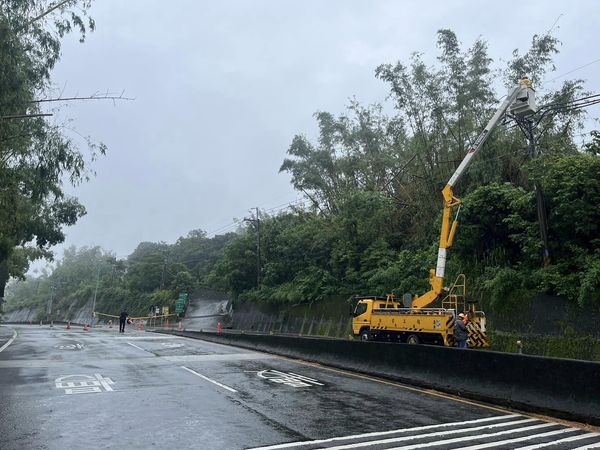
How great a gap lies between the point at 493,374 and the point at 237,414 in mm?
5296

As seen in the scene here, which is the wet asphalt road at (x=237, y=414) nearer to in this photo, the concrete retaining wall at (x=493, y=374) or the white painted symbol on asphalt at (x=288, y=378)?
the white painted symbol on asphalt at (x=288, y=378)

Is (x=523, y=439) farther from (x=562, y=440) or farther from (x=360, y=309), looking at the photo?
(x=360, y=309)

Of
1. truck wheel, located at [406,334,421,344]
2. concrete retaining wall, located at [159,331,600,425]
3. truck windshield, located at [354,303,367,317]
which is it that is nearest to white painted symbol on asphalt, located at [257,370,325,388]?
concrete retaining wall, located at [159,331,600,425]

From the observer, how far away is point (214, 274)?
190 feet

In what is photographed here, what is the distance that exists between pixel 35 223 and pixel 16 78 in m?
21.6

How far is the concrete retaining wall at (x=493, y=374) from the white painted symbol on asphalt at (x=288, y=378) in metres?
2.10

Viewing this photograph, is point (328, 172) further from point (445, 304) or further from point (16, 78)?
point (16, 78)

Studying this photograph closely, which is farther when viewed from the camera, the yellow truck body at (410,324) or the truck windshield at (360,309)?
the truck windshield at (360,309)

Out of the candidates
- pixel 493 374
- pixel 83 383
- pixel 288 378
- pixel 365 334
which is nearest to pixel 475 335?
pixel 365 334

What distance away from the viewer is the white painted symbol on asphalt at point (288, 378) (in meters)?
12.0

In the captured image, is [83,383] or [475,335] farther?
[475,335]

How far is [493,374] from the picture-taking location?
10.4 m

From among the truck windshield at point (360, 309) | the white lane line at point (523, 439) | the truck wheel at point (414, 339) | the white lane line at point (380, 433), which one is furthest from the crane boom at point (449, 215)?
the white lane line at point (523, 439)

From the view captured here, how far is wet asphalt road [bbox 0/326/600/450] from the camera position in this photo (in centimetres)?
687
